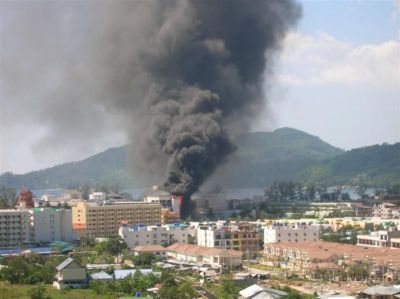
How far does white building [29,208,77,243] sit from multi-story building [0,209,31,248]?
272mm

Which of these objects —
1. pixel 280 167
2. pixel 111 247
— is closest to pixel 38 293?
pixel 111 247

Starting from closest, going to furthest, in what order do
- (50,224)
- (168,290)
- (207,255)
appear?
(168,290) → (207,255) → (50,224)

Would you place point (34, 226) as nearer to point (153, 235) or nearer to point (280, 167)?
point (153, 235)

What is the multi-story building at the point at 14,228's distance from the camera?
2644 cm

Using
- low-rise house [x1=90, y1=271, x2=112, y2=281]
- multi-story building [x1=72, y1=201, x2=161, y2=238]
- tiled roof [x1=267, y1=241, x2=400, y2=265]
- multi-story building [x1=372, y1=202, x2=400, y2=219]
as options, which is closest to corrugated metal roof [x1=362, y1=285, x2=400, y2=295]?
tiled roof [x1=267, y1=241, x2=400, y2=265]

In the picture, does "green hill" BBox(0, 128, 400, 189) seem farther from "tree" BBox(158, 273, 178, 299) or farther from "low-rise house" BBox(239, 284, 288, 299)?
"low-rise house" BBox(239, 284, 288, 299)

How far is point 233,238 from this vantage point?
2444 cm

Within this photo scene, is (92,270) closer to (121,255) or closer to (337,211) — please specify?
(121,255)

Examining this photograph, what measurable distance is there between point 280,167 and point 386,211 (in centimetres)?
6941

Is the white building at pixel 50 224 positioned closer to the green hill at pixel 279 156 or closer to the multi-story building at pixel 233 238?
the multi-story building at pixel 233 238

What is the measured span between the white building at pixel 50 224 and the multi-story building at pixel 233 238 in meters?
5.43

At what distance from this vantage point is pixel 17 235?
26.8m

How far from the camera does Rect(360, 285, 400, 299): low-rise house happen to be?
15039 millimetres

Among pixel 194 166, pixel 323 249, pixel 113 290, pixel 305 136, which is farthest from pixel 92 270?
pixel 305 136
